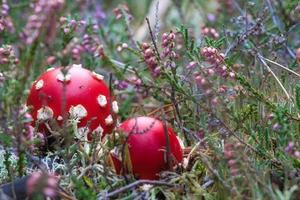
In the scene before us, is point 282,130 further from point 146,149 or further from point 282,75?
point 282,75

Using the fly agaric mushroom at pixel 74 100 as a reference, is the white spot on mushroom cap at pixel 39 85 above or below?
above

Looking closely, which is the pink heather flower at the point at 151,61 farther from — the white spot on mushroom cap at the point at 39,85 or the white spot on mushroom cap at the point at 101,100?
the white spot on mushroom cap at the point at 39,85

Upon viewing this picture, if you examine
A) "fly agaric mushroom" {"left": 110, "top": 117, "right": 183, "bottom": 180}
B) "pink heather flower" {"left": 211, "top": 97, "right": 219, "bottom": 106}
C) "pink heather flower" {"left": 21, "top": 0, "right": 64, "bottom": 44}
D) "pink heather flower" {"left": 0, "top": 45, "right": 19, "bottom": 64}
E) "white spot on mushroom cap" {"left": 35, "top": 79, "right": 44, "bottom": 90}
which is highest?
"pink heather flower" {"left": 21, "top": 0, "right": 64, "bottom": 44}

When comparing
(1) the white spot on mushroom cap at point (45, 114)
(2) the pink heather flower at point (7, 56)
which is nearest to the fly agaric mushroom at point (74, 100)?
(1) the white spot on mushroom cap at point (45, 114)

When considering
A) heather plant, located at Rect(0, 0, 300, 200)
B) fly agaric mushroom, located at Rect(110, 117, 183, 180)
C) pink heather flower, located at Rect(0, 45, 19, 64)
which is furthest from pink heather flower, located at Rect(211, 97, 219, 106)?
pink heather flower, located at Rect(0, 45, 19, 64)

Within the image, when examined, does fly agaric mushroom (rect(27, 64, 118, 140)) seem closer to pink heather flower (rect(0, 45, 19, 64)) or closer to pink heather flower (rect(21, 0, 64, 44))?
pink heather flower (rect(0, 45, 19, 64))

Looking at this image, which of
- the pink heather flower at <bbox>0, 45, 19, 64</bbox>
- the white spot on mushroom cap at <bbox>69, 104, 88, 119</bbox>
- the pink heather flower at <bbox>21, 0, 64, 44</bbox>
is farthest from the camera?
the white spot on mushroom cap at <bbox>69, 104, 88, 119</bbox>

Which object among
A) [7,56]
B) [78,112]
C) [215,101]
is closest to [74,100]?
[78,112]

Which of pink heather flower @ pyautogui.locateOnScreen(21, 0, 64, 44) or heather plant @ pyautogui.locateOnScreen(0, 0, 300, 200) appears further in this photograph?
heather plant @ pyautogui.locateOnScreen(0, 0, 300, 200)

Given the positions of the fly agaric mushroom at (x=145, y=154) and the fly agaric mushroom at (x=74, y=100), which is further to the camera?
the fly agaric mushroom at (x=74, y=100)
